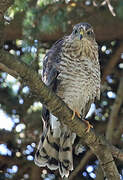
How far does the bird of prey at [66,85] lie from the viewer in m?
3.53

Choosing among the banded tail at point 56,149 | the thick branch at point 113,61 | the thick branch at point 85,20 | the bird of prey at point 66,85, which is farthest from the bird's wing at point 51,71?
the thick branch at point 113,61

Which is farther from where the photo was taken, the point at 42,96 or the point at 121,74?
the point at 121,74

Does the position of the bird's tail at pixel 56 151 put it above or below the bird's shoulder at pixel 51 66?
below

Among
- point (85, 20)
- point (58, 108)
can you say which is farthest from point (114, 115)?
point (58, 108)

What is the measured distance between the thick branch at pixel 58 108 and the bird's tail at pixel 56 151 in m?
0.55

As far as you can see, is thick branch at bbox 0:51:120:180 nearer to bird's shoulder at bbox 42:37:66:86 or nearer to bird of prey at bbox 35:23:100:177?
bird of prey at bbox 35:23:100:177

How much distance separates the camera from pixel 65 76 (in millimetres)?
3596

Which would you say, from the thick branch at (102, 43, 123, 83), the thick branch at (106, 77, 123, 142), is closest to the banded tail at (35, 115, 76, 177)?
the thick branch at (106, 77, 123, 142)

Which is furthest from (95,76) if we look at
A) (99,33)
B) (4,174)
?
→ (4,174)

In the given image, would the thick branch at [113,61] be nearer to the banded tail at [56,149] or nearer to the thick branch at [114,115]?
the thick branch at [114,115]

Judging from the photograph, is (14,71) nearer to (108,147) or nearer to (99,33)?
(108,147)

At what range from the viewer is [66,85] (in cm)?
363

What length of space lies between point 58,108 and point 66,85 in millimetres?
969

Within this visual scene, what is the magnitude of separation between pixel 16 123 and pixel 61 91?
3.63 feet
